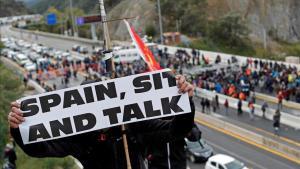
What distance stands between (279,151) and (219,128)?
437 cm

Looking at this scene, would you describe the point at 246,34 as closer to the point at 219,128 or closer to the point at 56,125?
the point at 219,128

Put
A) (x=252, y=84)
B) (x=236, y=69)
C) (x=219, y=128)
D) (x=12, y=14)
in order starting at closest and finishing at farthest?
Result: (x=219, y=128), (x=252, y=84), (x=236, y=69), (x=12, y=14)

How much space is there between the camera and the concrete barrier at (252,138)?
19438 mm

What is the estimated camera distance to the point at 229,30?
6309 centimetres

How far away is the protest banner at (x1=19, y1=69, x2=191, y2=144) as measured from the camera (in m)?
4.30

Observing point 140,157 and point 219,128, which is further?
point 219,128

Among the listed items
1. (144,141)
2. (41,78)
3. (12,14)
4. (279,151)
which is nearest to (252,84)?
(279,151)

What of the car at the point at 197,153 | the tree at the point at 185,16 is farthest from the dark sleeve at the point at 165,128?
the tree at the point at 185,16

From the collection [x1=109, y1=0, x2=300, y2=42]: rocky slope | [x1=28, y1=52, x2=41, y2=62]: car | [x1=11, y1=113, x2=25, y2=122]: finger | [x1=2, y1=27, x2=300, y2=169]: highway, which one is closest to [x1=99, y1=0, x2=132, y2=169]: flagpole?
[x1=11, y1=113, x2=25, y2=122]: finger

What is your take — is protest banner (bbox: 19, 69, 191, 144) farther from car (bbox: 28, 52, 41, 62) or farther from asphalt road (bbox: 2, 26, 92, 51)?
asphalt road (bbox: 2, 26, 92, 51)

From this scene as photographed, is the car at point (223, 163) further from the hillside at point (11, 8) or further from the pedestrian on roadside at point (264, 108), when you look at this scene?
the hillside at point (11, 8)

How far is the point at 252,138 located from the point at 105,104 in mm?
17957

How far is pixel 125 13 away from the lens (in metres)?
62.2

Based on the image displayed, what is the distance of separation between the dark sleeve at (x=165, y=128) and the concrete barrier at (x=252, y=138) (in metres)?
15.7
